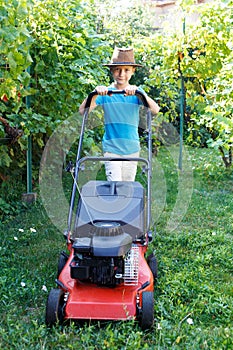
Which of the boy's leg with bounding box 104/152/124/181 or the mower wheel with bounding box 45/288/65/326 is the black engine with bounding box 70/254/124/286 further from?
the boy's leg with bounding box 104/152/124/181

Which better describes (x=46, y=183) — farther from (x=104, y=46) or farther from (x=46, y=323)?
(x=46, y=323)

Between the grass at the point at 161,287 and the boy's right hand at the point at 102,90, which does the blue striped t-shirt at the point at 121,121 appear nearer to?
the boy's right hand at the point at 102,90

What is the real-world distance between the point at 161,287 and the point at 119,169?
0.90 metres

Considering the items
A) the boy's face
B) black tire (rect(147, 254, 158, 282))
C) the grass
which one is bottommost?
the grass

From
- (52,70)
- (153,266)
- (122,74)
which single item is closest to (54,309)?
(153,266)

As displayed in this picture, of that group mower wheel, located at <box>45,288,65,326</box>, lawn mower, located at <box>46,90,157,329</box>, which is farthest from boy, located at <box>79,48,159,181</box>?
mower wheel, located at <box>45,288,65,326</box>

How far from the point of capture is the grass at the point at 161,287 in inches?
97.3

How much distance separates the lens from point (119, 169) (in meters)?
3.56

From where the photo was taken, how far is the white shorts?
11.6 feet

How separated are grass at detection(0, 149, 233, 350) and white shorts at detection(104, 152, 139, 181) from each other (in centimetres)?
65

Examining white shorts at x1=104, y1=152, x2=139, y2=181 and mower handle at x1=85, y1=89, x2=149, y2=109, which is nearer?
mower handle at x1=85, y1=89, x2=149, y2=109

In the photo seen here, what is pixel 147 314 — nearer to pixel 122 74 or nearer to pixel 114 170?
pixel 114 170

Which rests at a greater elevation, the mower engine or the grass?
the mower engine

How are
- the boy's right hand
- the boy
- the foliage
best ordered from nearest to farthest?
the boy's right hand
the boy
the foliage
